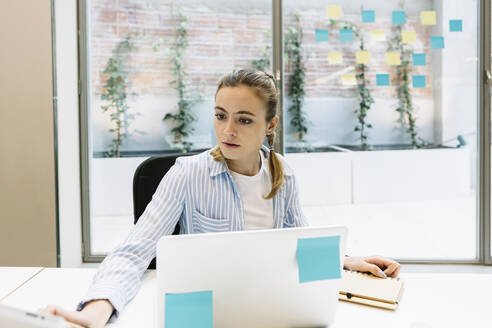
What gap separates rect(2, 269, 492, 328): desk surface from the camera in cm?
94

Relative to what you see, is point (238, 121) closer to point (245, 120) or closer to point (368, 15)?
point (245, 120)

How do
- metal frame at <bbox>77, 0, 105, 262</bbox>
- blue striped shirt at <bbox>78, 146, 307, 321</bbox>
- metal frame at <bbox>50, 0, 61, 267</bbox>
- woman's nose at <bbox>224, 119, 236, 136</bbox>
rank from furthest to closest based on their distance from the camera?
metal frame at <bbox>77, 0, 105, 262</bbox> < metal frame at <bbox>50, 0, 61, 267</bbox> < woman's nose at <bbox>224, 119, 236, 136</bbox> < blue striped shirt at <bbox>78, 146, 307, 321</bbox>

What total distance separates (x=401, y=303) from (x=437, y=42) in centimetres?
241

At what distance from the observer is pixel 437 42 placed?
293 cm

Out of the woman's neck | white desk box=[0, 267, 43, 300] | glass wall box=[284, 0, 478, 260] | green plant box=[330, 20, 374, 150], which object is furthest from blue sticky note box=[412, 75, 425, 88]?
white desk box=[0, 267, 43, 300]

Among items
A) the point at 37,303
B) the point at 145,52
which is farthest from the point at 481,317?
the point at 145,52

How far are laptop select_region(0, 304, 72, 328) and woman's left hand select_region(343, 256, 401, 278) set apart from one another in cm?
85

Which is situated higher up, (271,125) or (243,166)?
(271,125)

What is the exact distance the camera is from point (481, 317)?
964mm

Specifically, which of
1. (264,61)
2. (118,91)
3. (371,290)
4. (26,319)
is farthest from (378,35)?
(26,319)

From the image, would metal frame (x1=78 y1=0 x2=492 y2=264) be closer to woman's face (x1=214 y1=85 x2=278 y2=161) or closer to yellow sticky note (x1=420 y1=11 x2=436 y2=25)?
yellow sticky note (x1=420 y1=11 x2=436 y2=25)

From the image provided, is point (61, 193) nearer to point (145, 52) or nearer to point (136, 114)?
point (136, 114)

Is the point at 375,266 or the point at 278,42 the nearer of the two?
the point at 375,266

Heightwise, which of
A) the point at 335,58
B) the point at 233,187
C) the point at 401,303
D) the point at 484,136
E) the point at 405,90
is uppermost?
the point at 335,58
